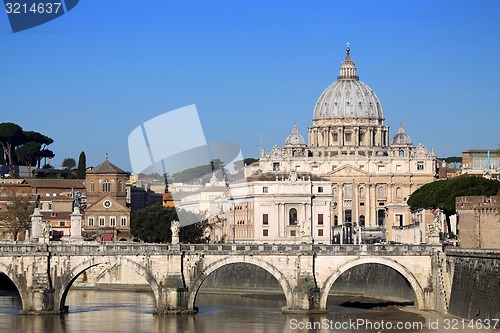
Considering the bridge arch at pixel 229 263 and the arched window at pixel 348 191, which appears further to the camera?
the arched window at pixel 348 191

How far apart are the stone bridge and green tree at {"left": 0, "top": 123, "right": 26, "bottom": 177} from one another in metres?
85.0

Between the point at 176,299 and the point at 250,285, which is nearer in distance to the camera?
the point at 176,299

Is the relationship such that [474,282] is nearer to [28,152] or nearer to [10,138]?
[10,138]

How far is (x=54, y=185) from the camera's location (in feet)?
501

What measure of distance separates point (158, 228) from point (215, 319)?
151 feet

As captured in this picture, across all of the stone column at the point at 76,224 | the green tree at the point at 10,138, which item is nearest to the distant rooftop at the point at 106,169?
the green tree at the point at 10,138

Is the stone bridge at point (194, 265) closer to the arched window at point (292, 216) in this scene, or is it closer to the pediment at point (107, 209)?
the pediment at point (107, 209)

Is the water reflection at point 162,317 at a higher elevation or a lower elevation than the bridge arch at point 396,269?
lower

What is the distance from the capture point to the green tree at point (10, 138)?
172 metres

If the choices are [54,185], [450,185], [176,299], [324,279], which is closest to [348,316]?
[324,279]

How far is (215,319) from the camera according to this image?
3258 inches

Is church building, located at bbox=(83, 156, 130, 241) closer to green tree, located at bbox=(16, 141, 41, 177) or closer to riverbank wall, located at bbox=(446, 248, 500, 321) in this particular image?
green tree, located at bbox=(16, 141, 41, 177)

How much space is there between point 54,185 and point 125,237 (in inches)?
798

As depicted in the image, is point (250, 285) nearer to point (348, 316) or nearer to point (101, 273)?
point (101, 273)
